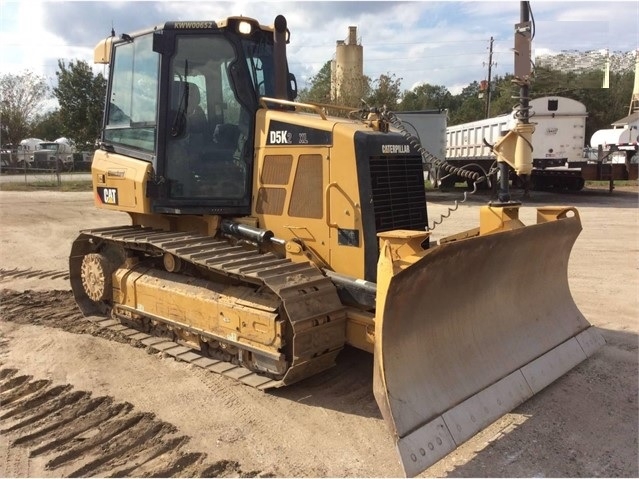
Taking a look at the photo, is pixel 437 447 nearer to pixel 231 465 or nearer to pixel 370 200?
pixel 231 465

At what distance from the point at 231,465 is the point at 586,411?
2.75 metres

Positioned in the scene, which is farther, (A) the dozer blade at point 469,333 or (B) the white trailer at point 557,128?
(B) the white trailer at point 557,128

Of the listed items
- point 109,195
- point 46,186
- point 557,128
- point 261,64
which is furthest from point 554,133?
point 46,186

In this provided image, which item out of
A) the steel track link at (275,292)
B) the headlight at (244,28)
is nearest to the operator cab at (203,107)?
the headlight at (244,28)

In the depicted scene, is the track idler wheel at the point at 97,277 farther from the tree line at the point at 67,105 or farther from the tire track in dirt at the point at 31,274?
the tree line at the point at 67,105

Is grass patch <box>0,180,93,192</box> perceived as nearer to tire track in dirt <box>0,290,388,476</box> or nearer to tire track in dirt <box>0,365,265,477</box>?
tire track in dirt <box>0,290,388,476</box>

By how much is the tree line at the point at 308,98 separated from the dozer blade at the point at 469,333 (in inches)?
489

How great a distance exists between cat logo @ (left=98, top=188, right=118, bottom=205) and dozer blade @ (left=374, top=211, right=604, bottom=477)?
12.2ft

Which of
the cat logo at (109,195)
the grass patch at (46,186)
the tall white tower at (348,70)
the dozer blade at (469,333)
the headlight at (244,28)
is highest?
the tall white tower at (348,70)

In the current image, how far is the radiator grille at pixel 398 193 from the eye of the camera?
15.9 feet

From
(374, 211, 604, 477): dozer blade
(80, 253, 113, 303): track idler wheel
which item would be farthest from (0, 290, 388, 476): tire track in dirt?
(374, 211, 604, 477): dozer blade

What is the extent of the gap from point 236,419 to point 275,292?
39.6 inches

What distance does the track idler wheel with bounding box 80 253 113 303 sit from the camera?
20.7 ft

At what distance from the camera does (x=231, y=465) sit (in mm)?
3666
